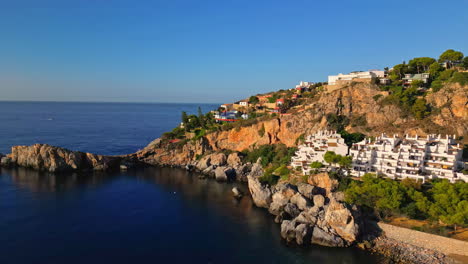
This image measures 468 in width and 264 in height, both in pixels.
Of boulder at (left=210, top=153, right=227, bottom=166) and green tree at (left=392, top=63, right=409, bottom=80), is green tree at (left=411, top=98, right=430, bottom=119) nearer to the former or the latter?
green tree at (left=392, top=63, right=409, bottom=80)

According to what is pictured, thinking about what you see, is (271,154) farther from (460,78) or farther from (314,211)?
(460,78)

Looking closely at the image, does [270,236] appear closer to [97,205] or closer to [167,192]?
[167,192]

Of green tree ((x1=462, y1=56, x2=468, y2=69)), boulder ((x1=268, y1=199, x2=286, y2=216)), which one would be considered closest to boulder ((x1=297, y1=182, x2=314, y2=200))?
boulder ((x1=268, y1=199, x2=286, y2=216))

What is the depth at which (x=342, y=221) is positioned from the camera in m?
26.0

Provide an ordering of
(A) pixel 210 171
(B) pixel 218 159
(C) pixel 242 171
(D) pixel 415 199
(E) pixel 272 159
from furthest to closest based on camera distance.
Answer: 1. (B) pixel 218 159
2. (A) pixel 210 171
3. (E) pixel 272 159
4. (C) pixel 242 171
5. (D) pixel 415 199

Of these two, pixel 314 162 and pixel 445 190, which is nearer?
pixel 445 190

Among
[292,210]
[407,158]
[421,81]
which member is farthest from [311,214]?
[421,81]

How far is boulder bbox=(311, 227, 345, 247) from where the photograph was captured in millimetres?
25323

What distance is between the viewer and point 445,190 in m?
27.7

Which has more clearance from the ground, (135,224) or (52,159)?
(52,159)

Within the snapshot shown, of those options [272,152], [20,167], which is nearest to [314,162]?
[272,152]

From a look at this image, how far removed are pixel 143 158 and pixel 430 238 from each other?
1810 inches

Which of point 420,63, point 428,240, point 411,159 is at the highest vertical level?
point 420,63

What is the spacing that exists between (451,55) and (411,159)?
29183 millimetres
